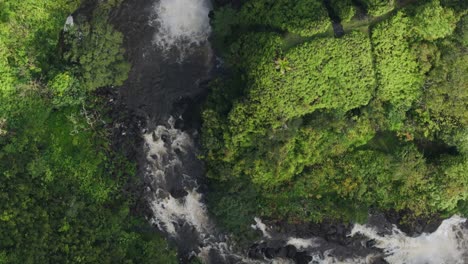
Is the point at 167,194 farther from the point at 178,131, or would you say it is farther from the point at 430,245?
the point at 430,245

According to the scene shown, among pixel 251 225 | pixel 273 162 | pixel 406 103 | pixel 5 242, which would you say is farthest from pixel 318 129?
pixel 5 242

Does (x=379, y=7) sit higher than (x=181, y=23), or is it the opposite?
(x=181, y=23)

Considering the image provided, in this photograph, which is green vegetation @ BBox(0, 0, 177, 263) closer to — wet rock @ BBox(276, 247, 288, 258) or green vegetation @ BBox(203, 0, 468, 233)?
green vegetation @ BBox(203, 0, 468, 233)

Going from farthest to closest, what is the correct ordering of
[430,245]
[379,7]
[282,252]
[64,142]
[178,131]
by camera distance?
[430,245] → [282,252] → [178,131] → [64,142] → [379,7]

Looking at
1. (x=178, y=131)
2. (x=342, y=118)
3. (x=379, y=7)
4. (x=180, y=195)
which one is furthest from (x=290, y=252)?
(x=379, y=7)

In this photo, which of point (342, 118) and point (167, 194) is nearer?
point (342, 118)

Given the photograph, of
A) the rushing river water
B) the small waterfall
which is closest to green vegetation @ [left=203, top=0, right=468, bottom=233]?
the small waterfall
